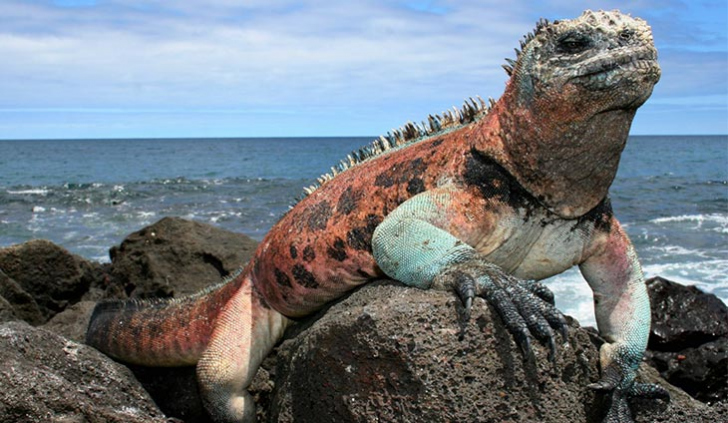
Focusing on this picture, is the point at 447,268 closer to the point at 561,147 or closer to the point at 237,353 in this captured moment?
the point at 561,147

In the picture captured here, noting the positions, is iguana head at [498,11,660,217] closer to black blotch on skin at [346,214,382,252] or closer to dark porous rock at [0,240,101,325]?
black blotch on skin at [346,214,382,252]

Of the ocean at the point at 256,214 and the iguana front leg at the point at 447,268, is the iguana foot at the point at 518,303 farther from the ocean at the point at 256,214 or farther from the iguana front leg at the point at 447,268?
the ocean at the point at 256,214

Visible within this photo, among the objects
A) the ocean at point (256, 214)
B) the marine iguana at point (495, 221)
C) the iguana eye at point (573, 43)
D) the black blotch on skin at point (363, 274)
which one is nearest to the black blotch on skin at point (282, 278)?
the marine iguana at point (495, 221)

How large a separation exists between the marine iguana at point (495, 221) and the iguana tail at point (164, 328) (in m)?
0.03

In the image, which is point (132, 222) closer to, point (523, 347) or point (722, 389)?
point (722, 389)

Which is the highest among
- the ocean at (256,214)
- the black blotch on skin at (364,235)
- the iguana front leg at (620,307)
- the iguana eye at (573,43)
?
the iguana eye at (573,43)

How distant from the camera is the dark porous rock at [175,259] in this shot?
26.1 feet

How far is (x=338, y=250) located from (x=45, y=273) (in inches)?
195

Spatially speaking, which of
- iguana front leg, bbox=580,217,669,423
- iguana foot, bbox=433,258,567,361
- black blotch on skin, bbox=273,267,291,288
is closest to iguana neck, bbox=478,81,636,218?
iguana front leg, bbox=580,217,669,423

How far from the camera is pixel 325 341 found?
3.33 m

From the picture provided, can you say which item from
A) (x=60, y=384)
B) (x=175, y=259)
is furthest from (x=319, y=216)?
(x=175, y=259)

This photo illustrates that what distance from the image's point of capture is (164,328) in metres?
4.73

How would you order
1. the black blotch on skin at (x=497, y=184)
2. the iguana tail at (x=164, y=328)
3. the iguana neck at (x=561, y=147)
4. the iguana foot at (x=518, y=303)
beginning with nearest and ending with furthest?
the iguana foot at (x=518, y=303) < the iguana neck at (x=561, y=147) < the black blotch on skin at (x=497, y=184) < the iguana tail at (x=164, y=328)

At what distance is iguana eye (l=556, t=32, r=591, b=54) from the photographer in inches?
126
